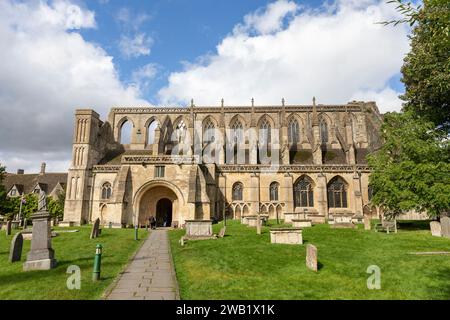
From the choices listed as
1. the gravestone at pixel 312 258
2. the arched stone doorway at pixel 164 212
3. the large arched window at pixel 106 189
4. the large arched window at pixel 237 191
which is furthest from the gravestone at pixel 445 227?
the large arched window at pixel 106 189

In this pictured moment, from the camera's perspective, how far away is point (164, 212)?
2975cm

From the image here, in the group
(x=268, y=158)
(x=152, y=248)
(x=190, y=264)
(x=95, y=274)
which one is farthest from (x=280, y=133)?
(x=95, y=274)

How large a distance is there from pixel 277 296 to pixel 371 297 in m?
2.15

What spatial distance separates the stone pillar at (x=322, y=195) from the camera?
30.6 metres

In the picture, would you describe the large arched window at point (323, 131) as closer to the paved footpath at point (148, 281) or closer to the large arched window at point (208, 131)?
the large arched window at point (208, 131)

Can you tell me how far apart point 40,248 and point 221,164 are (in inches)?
954

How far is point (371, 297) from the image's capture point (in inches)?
255

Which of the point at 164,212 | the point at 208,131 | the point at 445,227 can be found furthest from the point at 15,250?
the point at 208,131

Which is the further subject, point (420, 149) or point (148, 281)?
point (420, 149)

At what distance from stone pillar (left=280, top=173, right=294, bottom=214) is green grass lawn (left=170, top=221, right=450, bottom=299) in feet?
57.7

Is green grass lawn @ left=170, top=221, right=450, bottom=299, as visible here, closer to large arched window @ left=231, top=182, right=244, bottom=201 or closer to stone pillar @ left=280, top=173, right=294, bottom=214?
stone pillar @ left=280, top=173, right=294, bottom=214

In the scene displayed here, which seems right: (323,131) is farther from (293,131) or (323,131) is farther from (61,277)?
(61,277)

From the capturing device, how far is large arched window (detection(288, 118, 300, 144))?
130 ft

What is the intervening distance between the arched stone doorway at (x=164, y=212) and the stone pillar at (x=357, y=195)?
19389 millimetres
